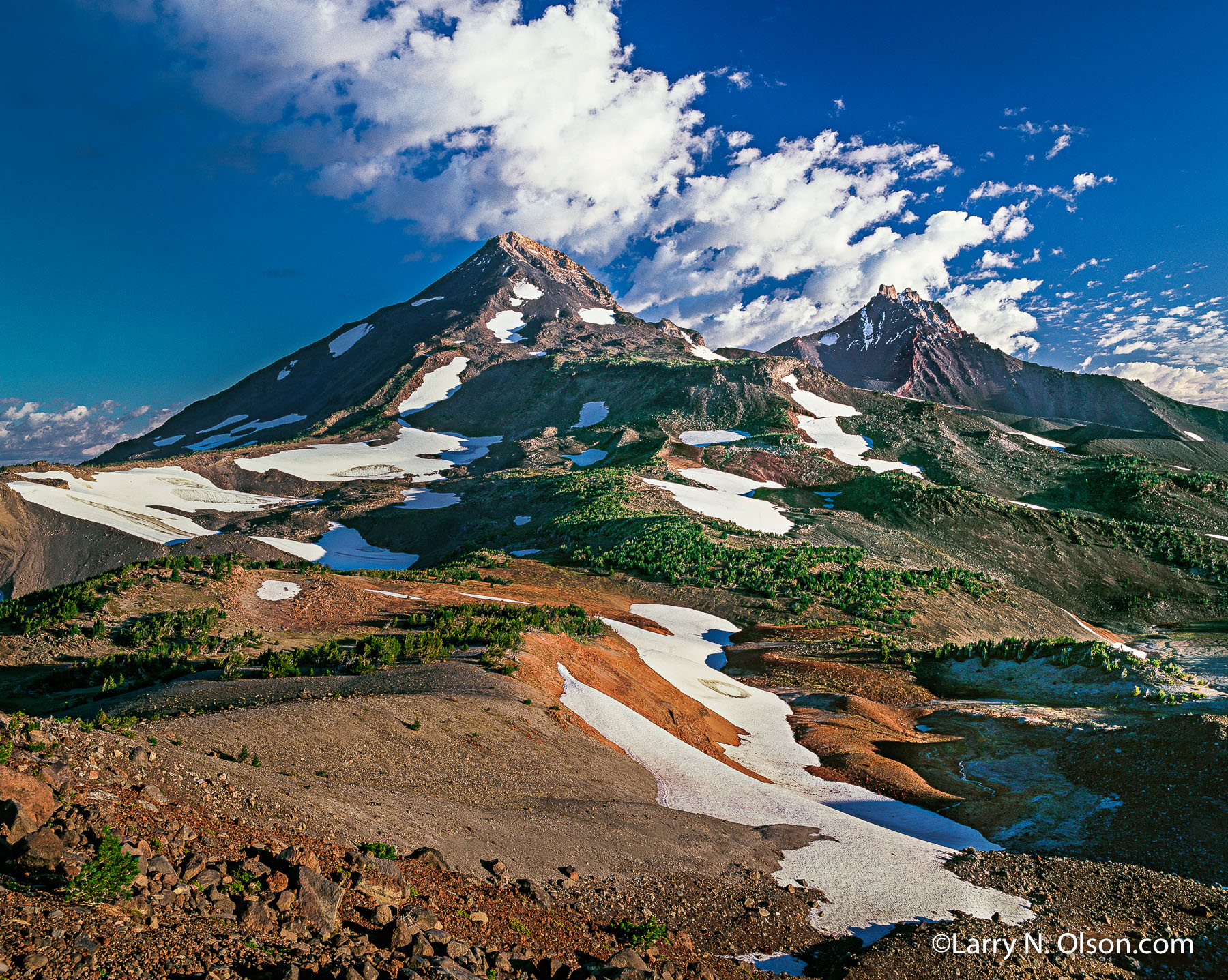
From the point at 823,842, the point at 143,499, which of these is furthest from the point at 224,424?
the point at 823,842

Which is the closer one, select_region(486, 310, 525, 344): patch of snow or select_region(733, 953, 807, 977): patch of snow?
select_region(733, 953, 807, 977): patch of snow

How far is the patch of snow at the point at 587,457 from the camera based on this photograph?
7606cm

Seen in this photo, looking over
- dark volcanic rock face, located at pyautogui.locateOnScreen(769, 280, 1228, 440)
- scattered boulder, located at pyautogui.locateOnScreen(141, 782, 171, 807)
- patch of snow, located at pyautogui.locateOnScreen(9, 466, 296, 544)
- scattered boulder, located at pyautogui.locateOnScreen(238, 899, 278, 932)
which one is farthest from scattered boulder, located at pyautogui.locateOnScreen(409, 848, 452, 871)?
dark volcanic rock face, located at pyautogui.locateOnScreen(769, 280, 1228, 440)

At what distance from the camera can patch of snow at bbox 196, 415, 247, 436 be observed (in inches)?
4601

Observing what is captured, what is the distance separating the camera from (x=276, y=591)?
2339 cm

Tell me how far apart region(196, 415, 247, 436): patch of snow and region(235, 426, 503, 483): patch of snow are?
43.7m

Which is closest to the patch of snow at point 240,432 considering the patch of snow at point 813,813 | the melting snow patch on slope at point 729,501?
the melting snow patch on slope at point 729,501

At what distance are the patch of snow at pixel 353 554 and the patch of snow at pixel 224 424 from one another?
74.1 metres

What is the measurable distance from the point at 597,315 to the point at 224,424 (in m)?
77.0

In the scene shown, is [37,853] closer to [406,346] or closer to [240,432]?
[240,432]

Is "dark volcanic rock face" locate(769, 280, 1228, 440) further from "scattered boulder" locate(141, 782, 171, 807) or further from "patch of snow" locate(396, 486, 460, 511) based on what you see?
"scattered boulder" locate(141, 782, 171, 807)

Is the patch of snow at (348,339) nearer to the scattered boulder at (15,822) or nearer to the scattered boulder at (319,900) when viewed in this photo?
the scattered boulder at (15,822)

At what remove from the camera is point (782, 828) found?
12023mm

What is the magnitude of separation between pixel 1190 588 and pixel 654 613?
150ft
